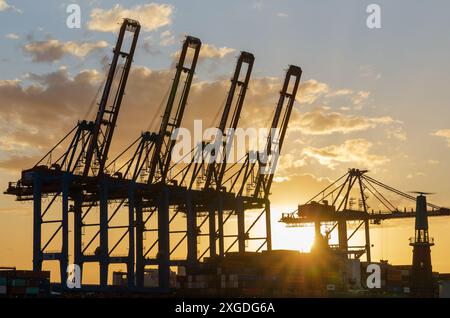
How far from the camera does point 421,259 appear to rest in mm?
119438

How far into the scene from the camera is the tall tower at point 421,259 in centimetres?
11688

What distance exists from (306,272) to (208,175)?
21649mm

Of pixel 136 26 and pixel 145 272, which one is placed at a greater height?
pixel 136 26

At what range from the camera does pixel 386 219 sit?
14025 centimetres

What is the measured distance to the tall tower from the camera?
117m
